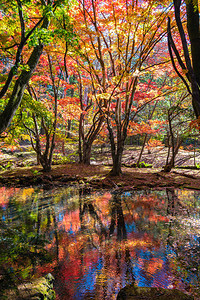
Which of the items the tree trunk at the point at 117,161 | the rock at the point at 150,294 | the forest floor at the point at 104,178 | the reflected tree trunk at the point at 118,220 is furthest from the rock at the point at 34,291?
the tree trunk at the point at 117,161

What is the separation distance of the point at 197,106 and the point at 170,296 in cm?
197

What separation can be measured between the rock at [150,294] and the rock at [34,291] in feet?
2.63

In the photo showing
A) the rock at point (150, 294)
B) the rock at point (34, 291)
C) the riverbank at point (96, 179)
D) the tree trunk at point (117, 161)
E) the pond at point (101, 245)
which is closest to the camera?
the rock at point (150, 294)

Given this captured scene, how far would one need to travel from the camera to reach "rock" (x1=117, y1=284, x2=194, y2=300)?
5.94ft

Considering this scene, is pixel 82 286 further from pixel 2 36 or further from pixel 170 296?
pixel 2 36

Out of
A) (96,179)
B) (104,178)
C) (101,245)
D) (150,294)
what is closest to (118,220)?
(101,245)

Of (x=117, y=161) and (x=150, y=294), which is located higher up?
(x=117, y=161)

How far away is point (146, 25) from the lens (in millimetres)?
7570

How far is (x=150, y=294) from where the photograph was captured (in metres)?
1.87

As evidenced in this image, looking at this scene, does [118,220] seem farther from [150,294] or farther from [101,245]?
[150,294]

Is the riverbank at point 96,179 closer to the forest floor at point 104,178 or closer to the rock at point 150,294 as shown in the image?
the forest floor at point 104,178

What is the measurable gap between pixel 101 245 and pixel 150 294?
1647mm

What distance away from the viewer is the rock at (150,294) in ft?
5.94

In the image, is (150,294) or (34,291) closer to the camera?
(150,294)
